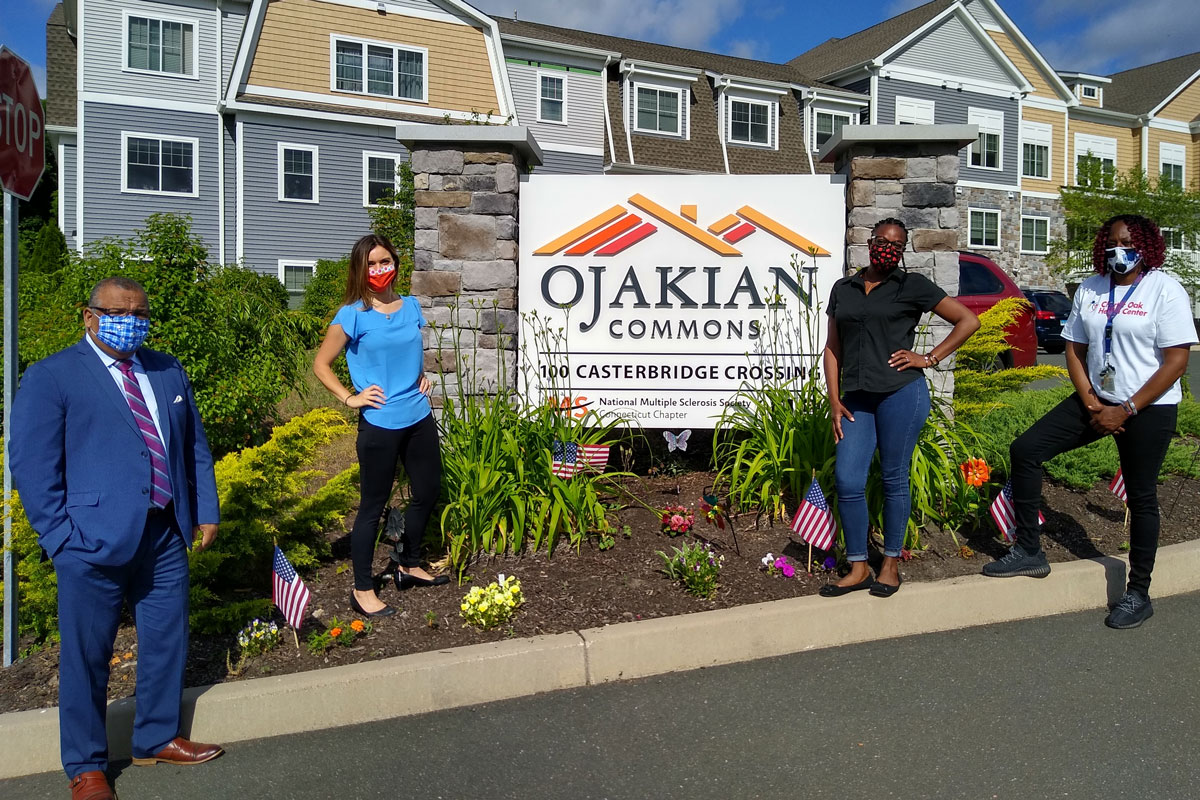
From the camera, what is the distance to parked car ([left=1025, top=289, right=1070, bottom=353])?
20781 mm

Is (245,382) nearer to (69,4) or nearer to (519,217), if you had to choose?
(519,217)

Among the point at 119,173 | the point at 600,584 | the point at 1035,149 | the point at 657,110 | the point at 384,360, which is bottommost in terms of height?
the point at 600,584

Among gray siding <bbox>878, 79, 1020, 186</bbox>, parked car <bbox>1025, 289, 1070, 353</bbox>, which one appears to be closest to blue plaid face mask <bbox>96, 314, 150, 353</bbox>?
parked car <bbox>1025, 289, 1070, 353</bbox>

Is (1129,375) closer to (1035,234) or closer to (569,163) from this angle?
(569,163)

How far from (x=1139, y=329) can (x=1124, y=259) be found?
0.33 m

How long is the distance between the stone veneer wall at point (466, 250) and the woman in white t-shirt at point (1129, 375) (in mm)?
3195

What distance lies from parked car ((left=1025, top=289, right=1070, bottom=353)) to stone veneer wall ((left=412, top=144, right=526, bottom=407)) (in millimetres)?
16700

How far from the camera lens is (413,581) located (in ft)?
16.2

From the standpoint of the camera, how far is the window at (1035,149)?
111 feet

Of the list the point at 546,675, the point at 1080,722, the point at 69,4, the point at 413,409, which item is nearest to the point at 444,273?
the point at 413,409

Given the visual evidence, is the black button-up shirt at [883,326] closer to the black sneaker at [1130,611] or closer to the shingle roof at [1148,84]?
the black sneaker at [1130,611]

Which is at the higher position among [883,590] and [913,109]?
[913,109]

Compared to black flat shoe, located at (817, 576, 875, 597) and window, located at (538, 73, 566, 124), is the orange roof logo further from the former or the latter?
window, located at (538, 73, 566, 124)

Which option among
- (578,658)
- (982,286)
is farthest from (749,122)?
(578,658)
